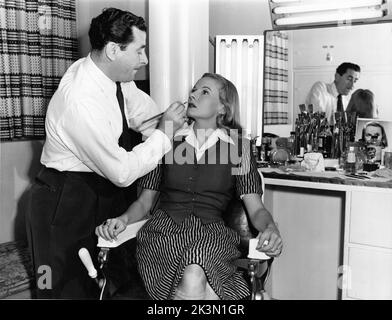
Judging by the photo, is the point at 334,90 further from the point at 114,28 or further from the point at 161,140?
the point at 114,28

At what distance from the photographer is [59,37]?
295 cm

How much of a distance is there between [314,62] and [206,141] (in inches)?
38.5

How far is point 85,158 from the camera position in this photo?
70.1 inches

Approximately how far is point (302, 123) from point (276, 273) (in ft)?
2.82

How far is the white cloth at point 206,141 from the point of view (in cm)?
193

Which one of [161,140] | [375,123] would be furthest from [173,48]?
[375,123]

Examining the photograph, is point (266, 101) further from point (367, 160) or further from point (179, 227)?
point (179, 227)

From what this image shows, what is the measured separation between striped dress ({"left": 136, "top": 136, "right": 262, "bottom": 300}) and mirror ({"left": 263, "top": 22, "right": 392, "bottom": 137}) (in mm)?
825

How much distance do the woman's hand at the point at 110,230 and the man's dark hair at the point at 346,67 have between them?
146cm

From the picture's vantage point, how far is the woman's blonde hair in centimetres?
194

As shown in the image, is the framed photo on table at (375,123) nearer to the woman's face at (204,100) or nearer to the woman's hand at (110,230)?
the woman's face at (204,100)

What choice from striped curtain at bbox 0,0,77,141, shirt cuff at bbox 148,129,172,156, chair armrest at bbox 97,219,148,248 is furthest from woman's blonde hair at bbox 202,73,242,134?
striped curtain at bbox 0,0,77,141

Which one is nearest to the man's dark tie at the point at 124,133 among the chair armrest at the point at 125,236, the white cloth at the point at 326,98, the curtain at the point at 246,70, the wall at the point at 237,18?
the chair armrest at the point at 125,236
